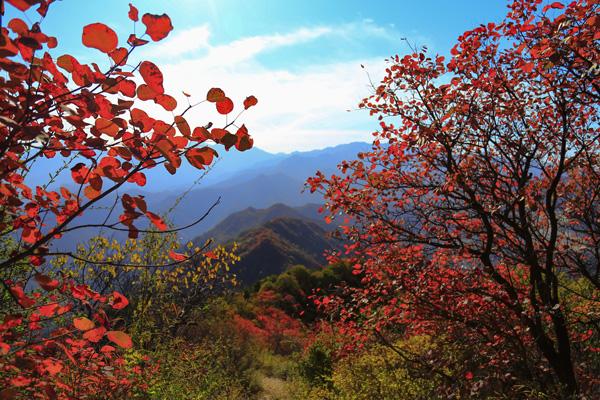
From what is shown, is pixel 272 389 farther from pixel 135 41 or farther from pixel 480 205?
pixel 135 41

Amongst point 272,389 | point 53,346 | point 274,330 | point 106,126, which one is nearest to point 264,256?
point 274,330

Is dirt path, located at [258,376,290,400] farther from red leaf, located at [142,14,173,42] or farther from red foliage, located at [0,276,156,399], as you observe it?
red leaf, located at [142,14,173,42]

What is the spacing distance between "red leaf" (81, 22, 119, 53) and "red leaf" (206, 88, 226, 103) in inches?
13.8

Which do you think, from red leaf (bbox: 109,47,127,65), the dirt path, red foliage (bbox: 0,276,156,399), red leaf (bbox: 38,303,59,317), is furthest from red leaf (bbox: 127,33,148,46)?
the dirt path

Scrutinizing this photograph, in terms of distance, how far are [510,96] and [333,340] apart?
6727 mm

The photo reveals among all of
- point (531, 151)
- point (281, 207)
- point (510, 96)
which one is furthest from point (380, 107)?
point (281, 207)

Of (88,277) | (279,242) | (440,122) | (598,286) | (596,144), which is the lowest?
(279,242)

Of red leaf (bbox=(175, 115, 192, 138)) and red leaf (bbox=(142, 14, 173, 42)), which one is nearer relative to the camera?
red leaf (bbox=(142, 14, 173, 42))

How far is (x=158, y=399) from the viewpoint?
4949 millimetres

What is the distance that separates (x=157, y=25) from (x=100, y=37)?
19 cm

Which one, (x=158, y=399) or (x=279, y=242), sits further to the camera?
(x=279, y=242)

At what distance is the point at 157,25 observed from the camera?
4.44 ft

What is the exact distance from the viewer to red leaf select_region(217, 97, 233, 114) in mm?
1508

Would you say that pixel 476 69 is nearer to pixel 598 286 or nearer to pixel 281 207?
pixel 598 286
